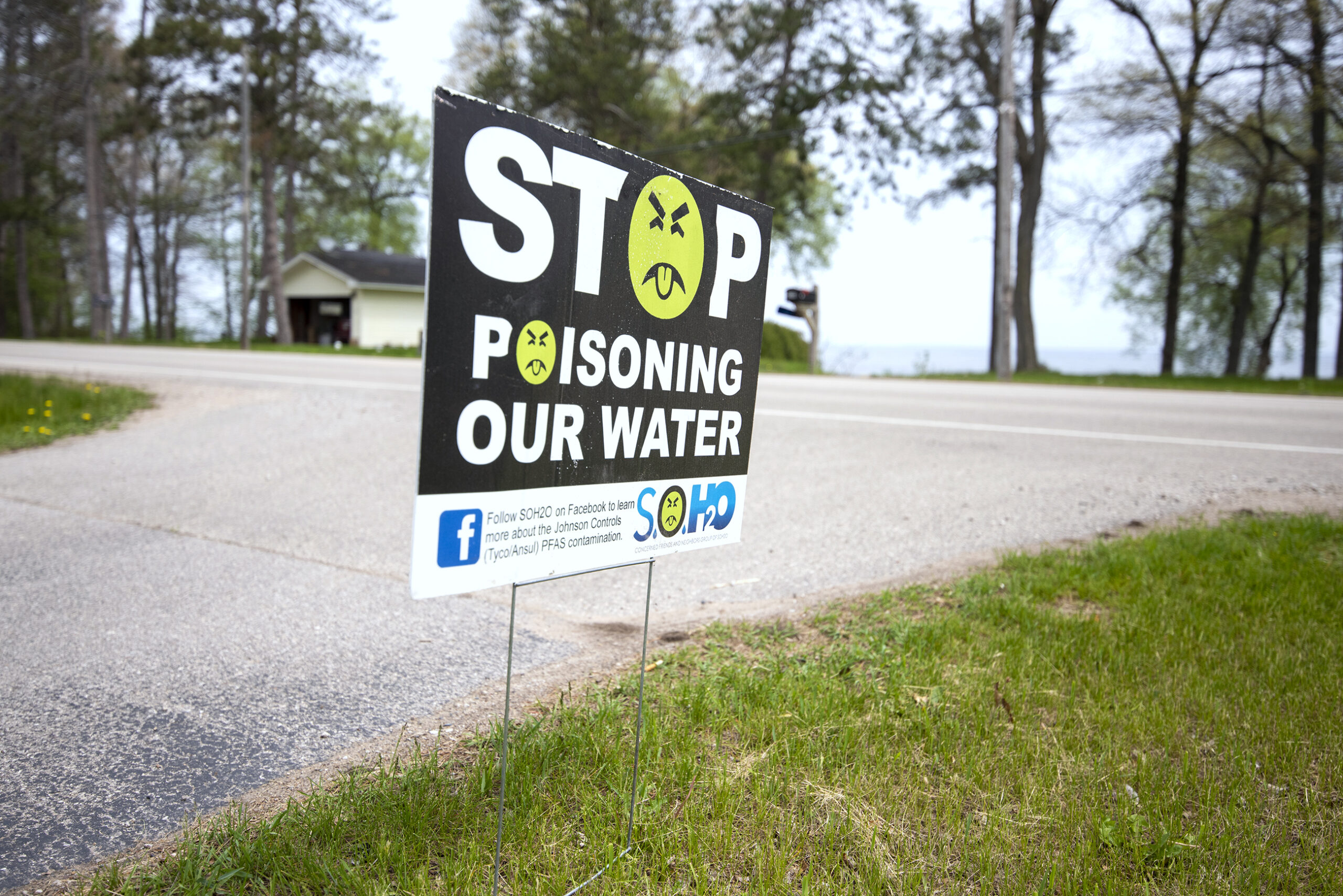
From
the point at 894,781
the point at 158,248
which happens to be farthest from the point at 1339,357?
the point at 158,248

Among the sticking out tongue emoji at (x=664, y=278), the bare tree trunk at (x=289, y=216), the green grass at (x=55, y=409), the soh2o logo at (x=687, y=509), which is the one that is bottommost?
the green grass at (x=55, y=409)

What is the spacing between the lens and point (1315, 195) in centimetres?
2250

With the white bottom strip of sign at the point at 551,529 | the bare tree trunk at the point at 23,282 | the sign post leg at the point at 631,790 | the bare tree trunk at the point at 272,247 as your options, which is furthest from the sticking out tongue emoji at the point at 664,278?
the bare tree trunk at the point at 23,282

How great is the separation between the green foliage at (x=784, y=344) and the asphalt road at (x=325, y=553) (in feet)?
68.8

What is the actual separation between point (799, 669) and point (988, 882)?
1.11m

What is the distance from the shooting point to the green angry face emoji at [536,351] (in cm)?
176

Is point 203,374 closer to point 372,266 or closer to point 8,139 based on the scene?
point 372,266

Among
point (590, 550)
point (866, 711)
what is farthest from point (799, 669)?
point (590, 550)

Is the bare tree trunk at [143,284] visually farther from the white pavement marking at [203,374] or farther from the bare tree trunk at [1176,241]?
the bare tree trunk at [1176,241]

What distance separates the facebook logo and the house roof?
1402 inches

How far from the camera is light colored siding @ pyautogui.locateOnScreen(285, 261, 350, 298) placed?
3572cm

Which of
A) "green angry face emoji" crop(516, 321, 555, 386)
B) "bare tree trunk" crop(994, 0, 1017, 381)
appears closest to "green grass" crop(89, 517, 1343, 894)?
"green angry face emoji" crop(516, 321, 555, 386)

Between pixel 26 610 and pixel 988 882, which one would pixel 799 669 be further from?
pixel 26 610

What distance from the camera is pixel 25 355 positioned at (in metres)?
18.5
